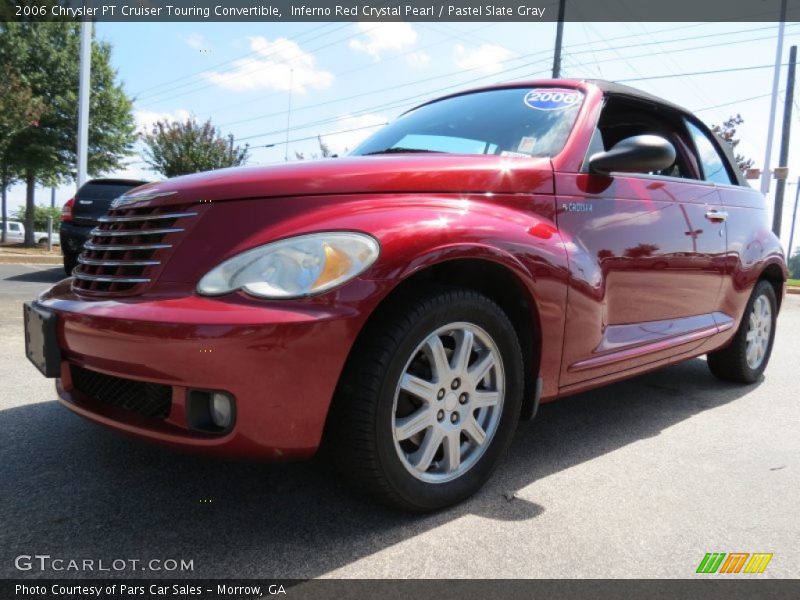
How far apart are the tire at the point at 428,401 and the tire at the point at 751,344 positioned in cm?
251

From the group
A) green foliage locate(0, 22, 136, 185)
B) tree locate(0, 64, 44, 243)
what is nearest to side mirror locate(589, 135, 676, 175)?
tree locate(0, 64, 44, 243)

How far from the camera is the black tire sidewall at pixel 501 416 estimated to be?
5.88 ft

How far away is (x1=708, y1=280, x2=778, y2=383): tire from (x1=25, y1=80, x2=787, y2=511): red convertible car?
1.49 meters

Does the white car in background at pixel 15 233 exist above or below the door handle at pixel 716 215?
below

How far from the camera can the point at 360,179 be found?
6.40 ft

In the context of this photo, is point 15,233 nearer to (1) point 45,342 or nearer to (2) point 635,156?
(1) point 45,342

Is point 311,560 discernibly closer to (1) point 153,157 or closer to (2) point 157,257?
(2) point 157,257

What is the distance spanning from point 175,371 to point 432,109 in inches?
85.0

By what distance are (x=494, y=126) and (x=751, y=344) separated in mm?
2601

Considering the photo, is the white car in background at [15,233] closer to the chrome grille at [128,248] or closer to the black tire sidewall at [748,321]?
the chrome grille at [128,248]

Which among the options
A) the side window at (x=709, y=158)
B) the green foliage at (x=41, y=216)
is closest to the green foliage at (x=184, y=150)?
the green foliage at (x=41, y=216)

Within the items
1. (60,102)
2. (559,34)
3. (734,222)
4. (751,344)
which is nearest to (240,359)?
(734,222)

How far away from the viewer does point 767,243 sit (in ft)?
13.2

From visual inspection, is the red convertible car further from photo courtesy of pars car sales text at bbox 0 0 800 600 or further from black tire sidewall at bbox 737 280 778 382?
black tire sidewall at bbox 737 280 778 382
